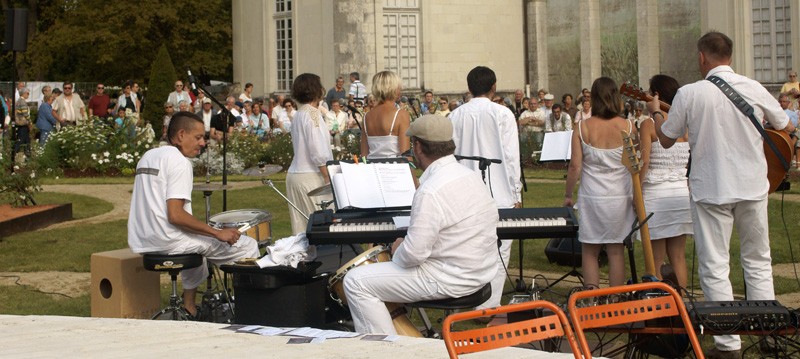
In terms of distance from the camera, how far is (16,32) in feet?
65.9

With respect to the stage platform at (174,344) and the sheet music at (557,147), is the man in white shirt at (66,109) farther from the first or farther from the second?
the stage platform at (174,344)

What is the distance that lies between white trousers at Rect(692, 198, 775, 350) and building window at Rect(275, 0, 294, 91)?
2757cm

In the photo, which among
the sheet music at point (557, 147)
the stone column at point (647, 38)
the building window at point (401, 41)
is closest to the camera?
the sheet music at point (557, 147)

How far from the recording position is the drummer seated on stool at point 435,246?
7234 millimetres

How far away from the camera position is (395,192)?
8898 millimetres

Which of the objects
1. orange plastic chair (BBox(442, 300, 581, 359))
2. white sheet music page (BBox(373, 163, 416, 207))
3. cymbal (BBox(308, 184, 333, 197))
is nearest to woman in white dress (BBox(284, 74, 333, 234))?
cymbal (BBox(308, 184, 333, 197))

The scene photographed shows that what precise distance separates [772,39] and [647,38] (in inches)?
162

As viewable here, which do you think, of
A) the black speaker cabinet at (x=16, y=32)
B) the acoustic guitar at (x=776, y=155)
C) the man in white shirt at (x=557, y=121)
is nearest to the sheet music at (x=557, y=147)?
the acoustic guitar at (x=776, y=155)

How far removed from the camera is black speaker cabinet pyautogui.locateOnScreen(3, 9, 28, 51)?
65.8 ft

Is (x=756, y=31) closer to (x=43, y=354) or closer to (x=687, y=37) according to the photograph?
(x=687, y=37)

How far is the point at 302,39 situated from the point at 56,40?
1167 cm

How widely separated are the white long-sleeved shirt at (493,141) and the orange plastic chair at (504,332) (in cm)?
465

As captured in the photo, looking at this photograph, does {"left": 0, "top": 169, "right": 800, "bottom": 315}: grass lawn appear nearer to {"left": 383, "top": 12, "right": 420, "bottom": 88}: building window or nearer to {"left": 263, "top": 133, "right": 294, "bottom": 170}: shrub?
{"left": 263, "top": 133, "right": 294, "bottom": 170}: shrub

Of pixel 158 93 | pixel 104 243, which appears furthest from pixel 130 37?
pixel 104 243
